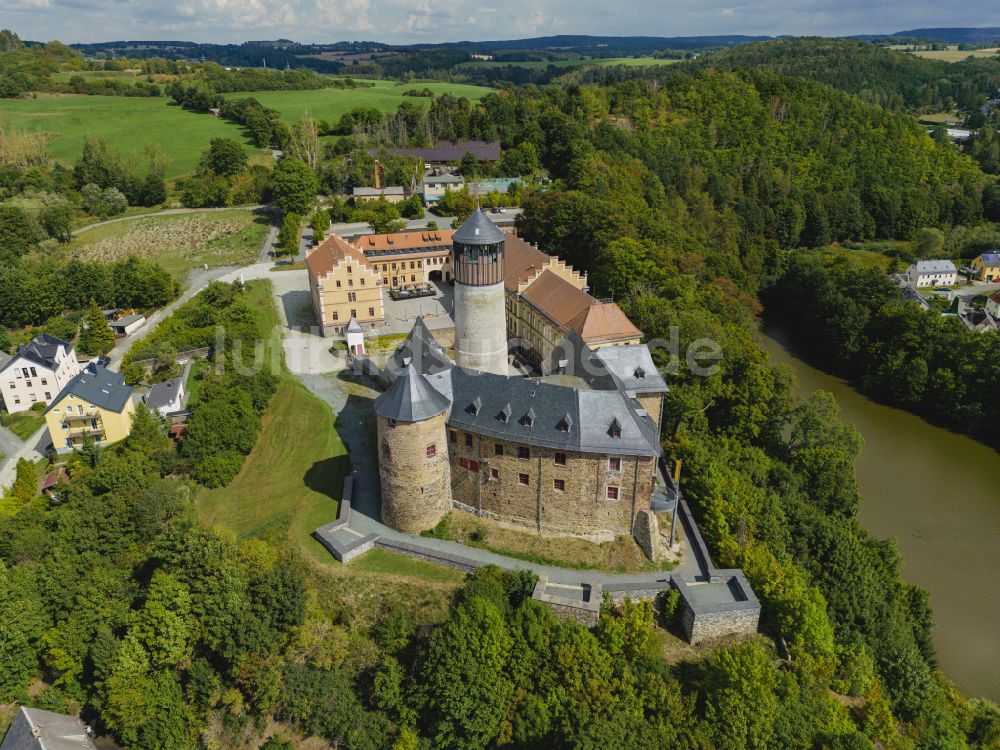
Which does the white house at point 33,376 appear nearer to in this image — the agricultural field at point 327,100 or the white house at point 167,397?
the white house at point 167,397

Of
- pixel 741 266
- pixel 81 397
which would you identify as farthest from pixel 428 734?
pixel 741 266

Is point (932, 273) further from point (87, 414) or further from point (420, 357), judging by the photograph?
point (87, 414)

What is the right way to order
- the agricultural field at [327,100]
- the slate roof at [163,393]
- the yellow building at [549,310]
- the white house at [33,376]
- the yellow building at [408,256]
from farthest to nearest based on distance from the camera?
1. the agricultural field at [327,100]
2. the yellow building at [408,256]
3. the white house at [33,376]
4. the slate roof at [163,393]
5. the yellow building at [549,310]

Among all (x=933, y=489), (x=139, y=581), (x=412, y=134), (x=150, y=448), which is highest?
(x=412, y=134)

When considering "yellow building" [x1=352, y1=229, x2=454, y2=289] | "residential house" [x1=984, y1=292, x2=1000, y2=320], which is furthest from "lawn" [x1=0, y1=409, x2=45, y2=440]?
"residential house" [x1=984, y1=292, x2=1000, y2=320]

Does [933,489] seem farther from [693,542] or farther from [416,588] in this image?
[416,588]

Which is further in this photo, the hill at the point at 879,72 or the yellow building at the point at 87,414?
the hill at the point at 879,72

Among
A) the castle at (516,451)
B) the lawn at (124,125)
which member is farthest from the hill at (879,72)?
the castle at (516,451)
